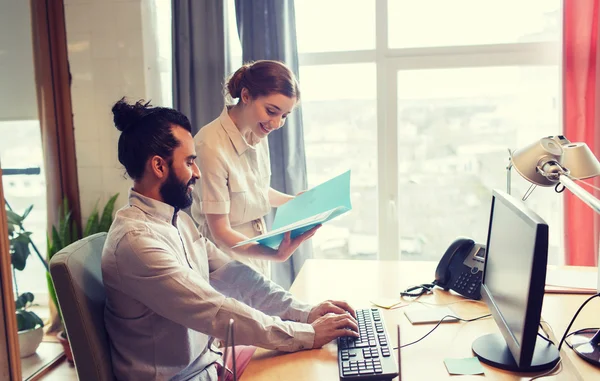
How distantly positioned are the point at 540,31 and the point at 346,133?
1120 millimetres

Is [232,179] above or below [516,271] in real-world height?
above

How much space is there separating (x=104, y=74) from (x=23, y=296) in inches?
47.8

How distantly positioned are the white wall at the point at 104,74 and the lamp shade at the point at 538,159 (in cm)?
198

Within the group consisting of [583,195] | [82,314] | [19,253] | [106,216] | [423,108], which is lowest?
[19,253]

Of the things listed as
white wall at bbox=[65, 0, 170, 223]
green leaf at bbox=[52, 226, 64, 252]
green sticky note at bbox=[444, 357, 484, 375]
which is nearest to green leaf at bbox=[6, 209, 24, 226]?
green leaf at bbox=[52, 226, 64, 252]

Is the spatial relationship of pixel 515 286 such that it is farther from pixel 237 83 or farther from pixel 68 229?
pixel 68 229

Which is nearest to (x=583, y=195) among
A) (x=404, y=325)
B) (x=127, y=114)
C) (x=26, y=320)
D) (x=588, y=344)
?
(x=588, y=344)

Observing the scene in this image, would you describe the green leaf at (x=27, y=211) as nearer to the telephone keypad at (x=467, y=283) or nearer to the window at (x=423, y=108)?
the window at (x=423, y=108)

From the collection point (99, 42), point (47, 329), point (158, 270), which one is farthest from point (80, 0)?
point (158, 270)

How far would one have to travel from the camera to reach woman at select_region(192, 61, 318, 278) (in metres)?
1.86

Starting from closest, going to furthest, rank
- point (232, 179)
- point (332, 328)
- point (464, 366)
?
1. point (464, 366)
2. point (332, 328)
3. point (232, 179)

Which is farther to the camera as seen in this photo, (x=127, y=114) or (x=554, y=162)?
(x=554, y=162)

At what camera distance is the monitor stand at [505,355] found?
47.8 inches

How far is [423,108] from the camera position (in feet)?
9.55
